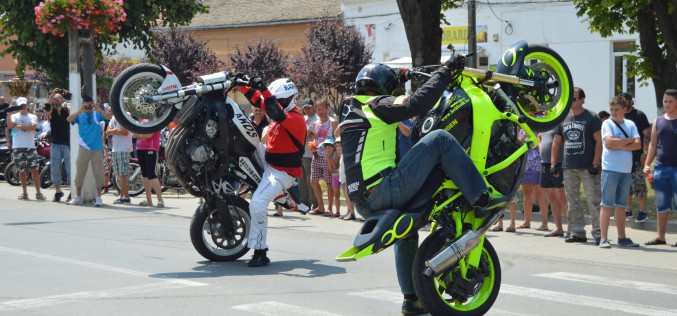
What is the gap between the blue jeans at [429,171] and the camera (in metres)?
6.96

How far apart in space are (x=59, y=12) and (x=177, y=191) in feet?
15.3

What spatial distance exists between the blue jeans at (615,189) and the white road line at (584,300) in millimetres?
3385

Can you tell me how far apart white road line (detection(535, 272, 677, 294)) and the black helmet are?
11.4 ft

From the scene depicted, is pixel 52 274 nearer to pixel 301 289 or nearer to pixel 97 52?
pixel 301 289

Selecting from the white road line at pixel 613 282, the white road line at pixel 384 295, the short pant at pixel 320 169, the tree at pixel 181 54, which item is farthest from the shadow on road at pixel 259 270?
the tree at pixel 181 54

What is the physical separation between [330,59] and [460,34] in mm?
5300

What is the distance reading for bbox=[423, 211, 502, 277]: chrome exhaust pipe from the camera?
6773 millimetres

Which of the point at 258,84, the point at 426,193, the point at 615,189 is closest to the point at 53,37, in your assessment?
the point at 258,84

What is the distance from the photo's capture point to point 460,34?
35219mm

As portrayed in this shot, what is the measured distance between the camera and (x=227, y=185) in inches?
419

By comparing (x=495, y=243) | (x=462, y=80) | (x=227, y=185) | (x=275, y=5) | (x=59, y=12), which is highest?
(x=275, y=5)

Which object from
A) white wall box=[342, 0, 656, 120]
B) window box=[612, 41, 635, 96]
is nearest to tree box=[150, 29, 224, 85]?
white wall box=[342, 0, 656, 120]

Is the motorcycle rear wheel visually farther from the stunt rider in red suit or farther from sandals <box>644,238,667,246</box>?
sandals <box>644,238,667,246</box>

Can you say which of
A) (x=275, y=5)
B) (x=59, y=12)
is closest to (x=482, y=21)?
(x=275, y=5)
